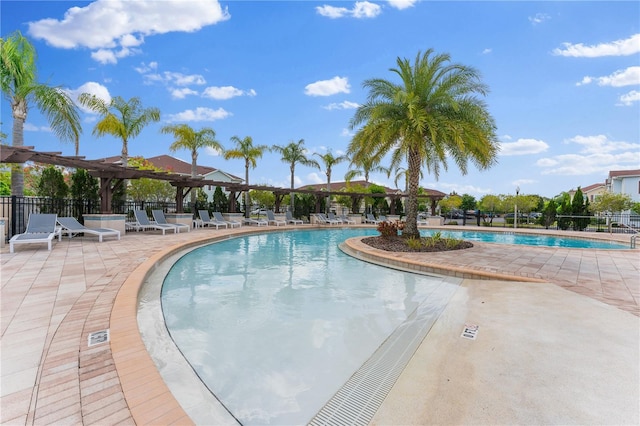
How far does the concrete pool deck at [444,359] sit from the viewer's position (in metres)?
2.11

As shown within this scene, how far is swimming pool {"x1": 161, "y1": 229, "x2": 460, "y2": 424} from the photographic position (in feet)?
8.63

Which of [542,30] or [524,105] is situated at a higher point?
[542,30]

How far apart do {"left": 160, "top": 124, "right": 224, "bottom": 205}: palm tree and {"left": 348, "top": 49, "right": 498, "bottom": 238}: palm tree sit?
44.4 feet

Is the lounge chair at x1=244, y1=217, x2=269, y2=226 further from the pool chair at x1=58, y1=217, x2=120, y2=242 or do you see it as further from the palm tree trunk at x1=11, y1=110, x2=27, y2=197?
the palm tree trunk at x1=11, y1=110, x2=27, y2=197

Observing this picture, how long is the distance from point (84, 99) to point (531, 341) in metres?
21.1

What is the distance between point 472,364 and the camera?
113 inches

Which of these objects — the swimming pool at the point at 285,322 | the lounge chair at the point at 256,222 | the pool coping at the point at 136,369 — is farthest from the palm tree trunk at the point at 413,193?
the lounge chair at the point at 256,222

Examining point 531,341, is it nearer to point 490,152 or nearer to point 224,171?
point 490,152

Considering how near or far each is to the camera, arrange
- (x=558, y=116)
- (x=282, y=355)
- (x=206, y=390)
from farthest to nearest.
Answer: (x=558, y=116) → (x=282, y=355) → (x=206, y=390)

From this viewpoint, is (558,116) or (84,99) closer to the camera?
(84,99)

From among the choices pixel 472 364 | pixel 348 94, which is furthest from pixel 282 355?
pixel 348 94

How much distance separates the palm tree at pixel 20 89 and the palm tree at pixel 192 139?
24.8 ft

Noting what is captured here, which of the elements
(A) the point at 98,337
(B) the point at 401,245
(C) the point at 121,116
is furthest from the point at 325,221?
(A) the point at 98,337

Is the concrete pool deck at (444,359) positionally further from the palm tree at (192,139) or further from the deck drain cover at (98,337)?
the palm tree at (192,139)
